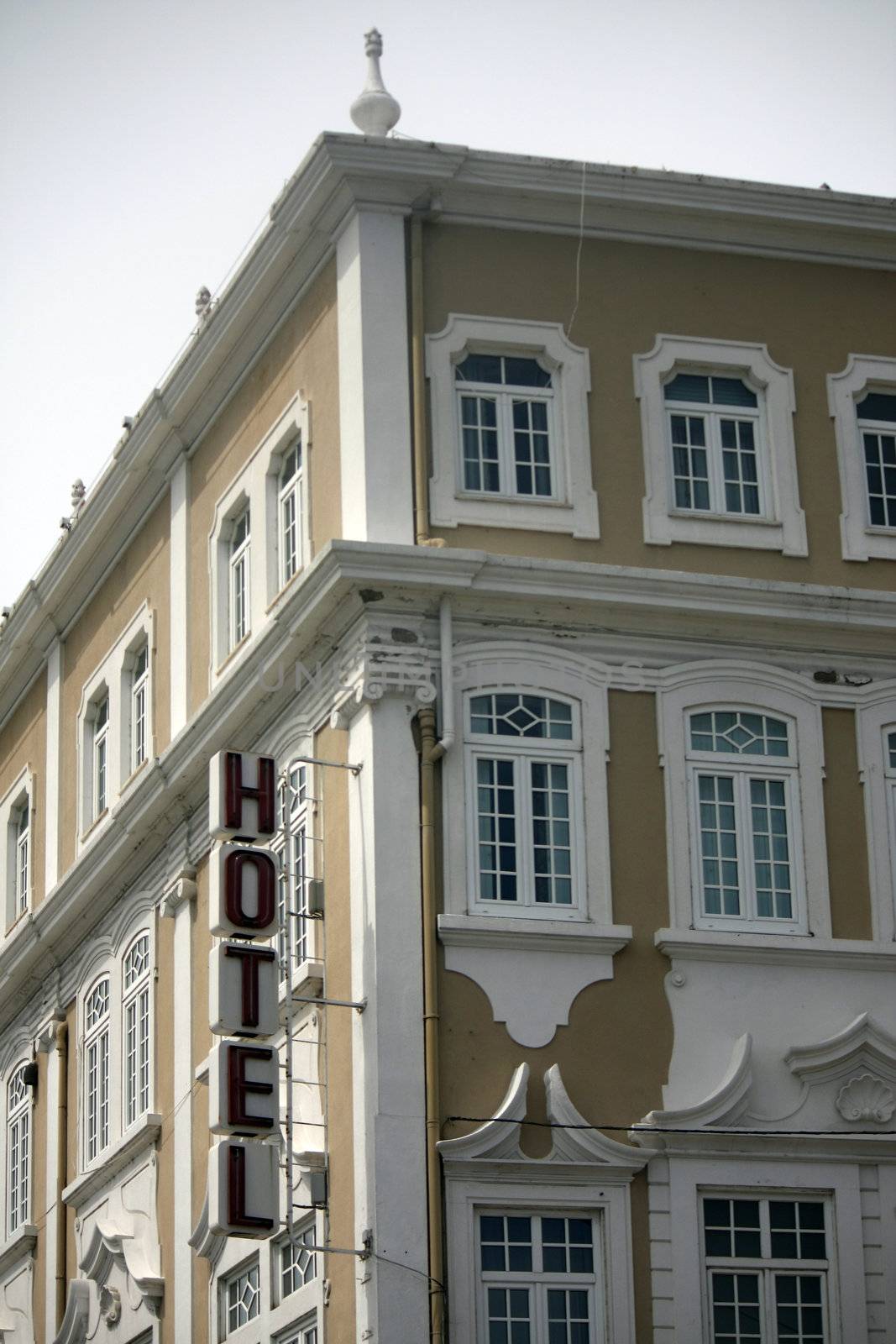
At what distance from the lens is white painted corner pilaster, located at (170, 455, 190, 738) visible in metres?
34.8

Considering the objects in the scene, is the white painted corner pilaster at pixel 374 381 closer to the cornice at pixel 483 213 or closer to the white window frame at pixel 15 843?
the cornice at pixel 483 213

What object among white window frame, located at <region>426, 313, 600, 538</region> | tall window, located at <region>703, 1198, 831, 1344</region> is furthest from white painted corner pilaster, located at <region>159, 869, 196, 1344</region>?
tall window, located at <region>703, 1198, 831, 1344</region>

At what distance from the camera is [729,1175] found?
28.5 meters

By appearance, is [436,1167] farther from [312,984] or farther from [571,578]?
[571,578]

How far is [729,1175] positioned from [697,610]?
5.52 m

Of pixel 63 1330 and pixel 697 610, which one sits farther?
pixel 63 1330

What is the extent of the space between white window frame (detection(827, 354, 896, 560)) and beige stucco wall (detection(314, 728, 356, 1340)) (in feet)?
18.8

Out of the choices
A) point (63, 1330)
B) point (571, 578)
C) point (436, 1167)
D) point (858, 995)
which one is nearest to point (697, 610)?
point (571, 578)

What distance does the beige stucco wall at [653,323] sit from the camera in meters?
30.9

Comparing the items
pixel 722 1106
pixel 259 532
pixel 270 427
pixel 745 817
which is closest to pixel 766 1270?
pixel 722 1106

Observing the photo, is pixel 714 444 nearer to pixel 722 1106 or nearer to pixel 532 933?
pixel 532 933

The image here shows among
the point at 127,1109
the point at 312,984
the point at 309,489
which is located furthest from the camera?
the point at 127,1109

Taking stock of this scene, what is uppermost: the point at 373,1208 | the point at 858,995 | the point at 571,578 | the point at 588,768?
the point at 571,578

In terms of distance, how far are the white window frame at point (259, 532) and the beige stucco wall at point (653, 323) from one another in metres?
1.99
